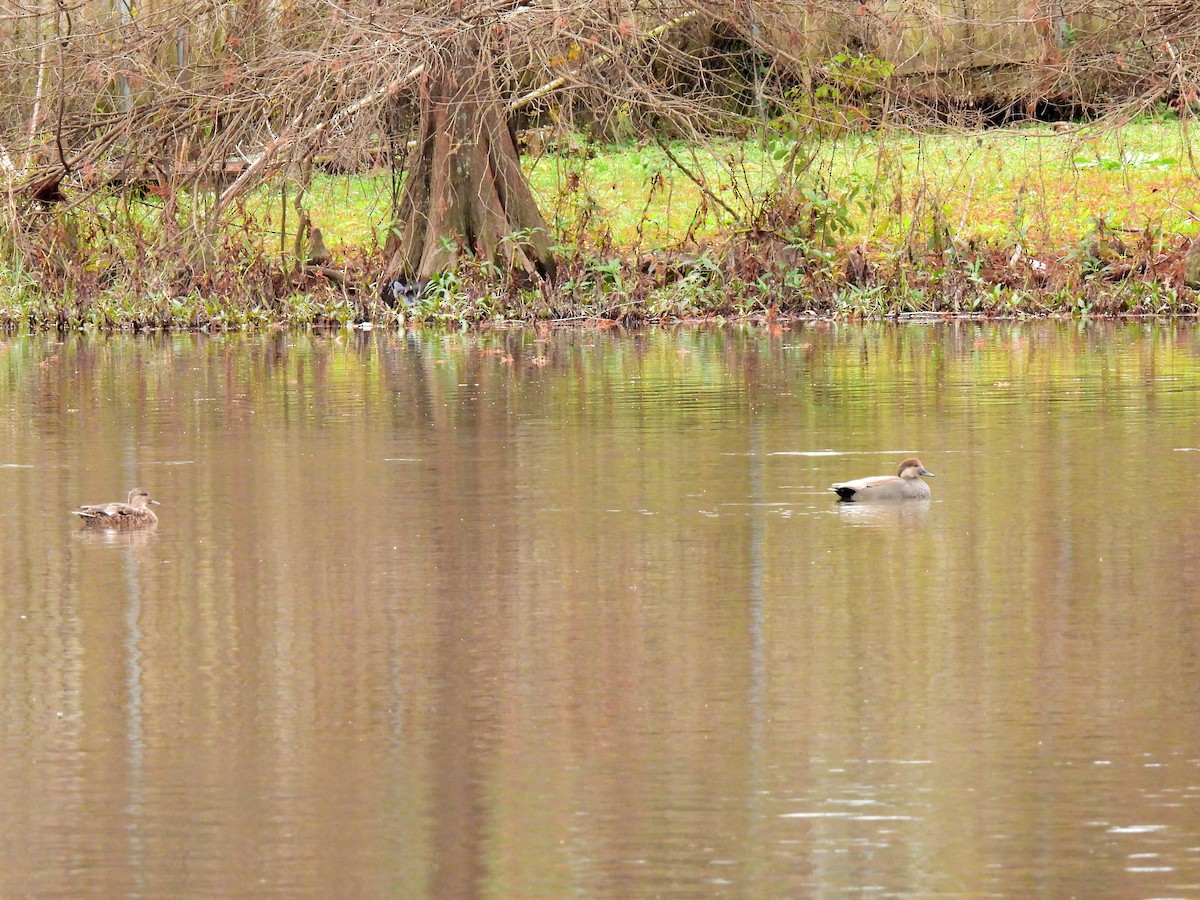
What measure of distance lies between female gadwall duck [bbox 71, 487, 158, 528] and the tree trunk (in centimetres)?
1755

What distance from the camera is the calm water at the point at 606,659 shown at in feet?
20.5

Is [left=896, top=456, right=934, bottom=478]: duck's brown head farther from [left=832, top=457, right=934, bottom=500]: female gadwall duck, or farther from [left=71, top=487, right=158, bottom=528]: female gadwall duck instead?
[left=71, top=487, right=158, bottom=528]: female gadwall duck

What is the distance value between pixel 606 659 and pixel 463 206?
72.7ft

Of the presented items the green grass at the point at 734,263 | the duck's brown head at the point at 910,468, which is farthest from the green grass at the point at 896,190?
the duck's brown head at the point at 910,468

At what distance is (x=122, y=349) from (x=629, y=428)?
36.4 ft

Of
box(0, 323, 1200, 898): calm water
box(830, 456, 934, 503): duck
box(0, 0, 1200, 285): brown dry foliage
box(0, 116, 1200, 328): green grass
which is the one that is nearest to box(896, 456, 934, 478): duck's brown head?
box(830, 456, 934, 503): duck

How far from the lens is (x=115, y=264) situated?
1192 inches

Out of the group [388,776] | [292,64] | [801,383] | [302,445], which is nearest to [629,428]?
[302,445]

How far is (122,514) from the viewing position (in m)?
11.9

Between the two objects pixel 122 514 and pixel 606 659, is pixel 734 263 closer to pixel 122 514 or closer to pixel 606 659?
pixel 122 514

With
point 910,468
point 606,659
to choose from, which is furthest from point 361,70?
point 606,659

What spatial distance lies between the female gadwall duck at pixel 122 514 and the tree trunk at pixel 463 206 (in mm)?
17549

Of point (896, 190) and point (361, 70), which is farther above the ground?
point (361, 70)

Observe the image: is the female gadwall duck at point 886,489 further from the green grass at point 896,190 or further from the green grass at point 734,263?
the green grass at point 734,263
